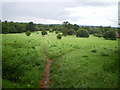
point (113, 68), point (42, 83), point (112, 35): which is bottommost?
point (42, 83)

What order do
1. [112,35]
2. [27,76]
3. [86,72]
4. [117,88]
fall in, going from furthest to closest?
[112,35] → [86,72] → [27,76] → [117,88]

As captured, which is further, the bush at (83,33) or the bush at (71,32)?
the bush at (71,32)

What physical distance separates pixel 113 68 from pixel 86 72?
135 inches

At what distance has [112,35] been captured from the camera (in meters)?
84.1

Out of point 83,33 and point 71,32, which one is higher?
point 71,32

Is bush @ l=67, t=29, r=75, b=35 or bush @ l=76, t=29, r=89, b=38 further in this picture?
bush @ l=67, t=29, r=75, b=35

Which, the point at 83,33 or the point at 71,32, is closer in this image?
the point at 83,33

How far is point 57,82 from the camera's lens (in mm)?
13398

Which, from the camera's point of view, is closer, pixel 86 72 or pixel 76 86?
pixel 76 86

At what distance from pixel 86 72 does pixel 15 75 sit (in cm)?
788

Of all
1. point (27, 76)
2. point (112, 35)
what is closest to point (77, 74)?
point (27, 76)

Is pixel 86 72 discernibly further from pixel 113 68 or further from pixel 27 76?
pixel 27 76

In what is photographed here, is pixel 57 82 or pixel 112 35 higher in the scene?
pixel 112 35

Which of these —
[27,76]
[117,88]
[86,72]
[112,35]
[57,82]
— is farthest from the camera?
[112,35]
